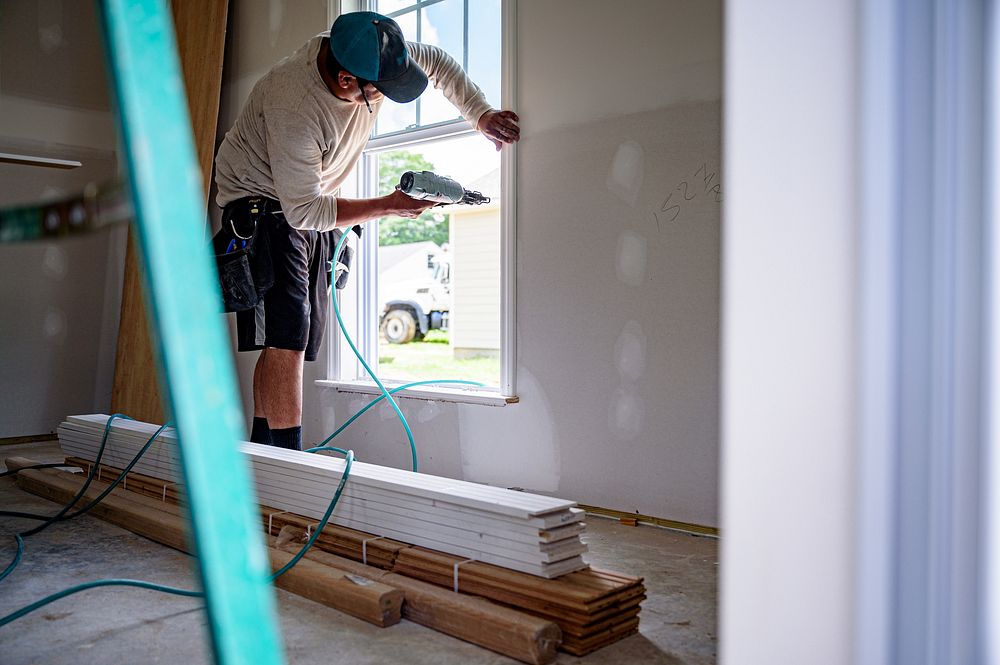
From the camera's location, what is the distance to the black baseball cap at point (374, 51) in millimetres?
2535

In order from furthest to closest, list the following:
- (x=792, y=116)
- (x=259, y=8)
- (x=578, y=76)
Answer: (x=259, y=8) < (x=578, y=76) < (x=792, y=116)

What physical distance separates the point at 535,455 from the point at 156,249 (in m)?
2.71

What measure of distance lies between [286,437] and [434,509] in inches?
43.0

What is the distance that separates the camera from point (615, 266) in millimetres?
2896

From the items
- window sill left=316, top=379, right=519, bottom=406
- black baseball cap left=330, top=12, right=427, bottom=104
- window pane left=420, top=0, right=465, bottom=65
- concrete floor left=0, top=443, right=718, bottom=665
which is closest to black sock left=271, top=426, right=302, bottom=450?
concrete floor left=0, top=443, right=718, bottom=665

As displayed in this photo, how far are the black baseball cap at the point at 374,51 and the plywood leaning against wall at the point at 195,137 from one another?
2235 mm

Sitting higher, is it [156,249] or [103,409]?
[156,249]

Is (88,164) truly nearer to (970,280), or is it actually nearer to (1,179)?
(1,179)

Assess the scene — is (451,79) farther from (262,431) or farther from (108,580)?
(108,580)

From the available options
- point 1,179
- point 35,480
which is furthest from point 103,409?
point 35,480

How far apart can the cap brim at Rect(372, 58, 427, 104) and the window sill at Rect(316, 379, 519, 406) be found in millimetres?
1264

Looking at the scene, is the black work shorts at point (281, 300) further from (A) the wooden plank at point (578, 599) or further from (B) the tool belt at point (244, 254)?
(A) the wooden plank at point (578, 599)

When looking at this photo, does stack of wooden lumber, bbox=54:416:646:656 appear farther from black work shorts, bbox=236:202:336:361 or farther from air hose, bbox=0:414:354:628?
black work shorts, bbox=236:202:336:361

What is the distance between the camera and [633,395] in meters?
2.84
